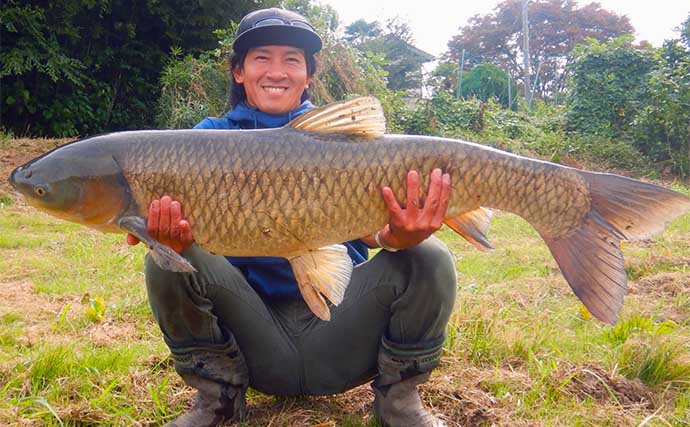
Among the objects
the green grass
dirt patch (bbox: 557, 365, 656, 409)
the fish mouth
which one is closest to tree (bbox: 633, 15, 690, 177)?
the green grass

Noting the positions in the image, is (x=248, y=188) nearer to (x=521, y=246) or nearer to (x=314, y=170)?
(x=314, y=170)

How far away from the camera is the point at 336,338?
198 centimetres

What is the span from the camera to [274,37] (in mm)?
2246

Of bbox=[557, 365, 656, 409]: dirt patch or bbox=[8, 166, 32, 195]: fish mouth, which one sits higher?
bbox=[8, 166, 32, 195]: fish mouth

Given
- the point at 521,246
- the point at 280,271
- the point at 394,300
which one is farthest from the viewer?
the point at 521,246

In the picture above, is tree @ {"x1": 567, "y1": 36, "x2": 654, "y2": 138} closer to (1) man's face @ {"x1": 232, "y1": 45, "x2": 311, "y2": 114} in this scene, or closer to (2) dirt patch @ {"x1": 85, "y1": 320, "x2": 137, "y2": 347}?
(1) man's face @ {"x1": 232, "y1": 45, "x2": 311, "y2": 114}

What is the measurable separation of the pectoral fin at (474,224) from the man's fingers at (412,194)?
157 millimetres

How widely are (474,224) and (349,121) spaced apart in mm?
514

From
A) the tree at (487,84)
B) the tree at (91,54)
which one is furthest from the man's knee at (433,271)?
the tree at (487,84)

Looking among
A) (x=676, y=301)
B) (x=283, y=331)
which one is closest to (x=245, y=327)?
(x=283, y=331)

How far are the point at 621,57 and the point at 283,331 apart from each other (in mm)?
11594

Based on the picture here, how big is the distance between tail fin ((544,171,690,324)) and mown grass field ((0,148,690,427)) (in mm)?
492

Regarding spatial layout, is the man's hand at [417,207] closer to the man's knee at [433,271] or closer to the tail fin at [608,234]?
the man's knee at [433,271]

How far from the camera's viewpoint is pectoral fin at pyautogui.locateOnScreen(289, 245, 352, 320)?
5.98 ft
